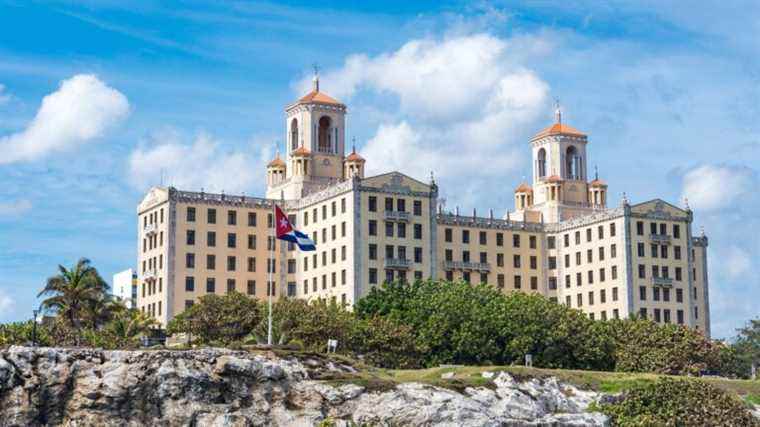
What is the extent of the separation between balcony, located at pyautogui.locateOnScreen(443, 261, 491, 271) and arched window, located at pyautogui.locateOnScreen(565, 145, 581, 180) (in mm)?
22684

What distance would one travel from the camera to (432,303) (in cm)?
12938

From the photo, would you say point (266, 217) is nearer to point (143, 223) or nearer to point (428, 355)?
point (143, 223)

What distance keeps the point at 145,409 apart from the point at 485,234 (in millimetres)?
80965

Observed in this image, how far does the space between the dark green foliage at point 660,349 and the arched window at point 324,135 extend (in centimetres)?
4481

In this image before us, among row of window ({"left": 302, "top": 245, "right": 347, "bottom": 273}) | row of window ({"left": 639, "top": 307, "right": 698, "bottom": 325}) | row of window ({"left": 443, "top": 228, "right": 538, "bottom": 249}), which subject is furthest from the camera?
row of window ({"left": 443, "top": 228, "right": 538, "bottom": 249})

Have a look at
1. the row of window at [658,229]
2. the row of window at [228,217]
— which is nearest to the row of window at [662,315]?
the row of window at [658,229]

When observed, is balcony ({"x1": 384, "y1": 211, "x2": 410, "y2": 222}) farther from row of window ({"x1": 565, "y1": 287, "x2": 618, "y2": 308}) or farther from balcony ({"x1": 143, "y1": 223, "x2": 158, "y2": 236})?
balcony ({"x1": 143, "y1": 223, "x2": 158, "y2": 236})

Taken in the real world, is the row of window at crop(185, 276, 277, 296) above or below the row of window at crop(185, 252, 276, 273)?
below

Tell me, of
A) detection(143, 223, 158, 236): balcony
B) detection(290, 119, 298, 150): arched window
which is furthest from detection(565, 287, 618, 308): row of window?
detection(143, 223, 158, 236): balcony

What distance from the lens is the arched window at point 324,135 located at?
16738 cm

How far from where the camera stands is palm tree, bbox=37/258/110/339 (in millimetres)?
124312

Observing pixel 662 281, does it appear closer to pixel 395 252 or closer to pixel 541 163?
pixel 541 163

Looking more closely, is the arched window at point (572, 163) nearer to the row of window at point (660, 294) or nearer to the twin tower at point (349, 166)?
the twin tower at point (349, 166)

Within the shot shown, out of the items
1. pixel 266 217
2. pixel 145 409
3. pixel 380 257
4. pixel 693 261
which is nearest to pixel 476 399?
pixel 145 409
